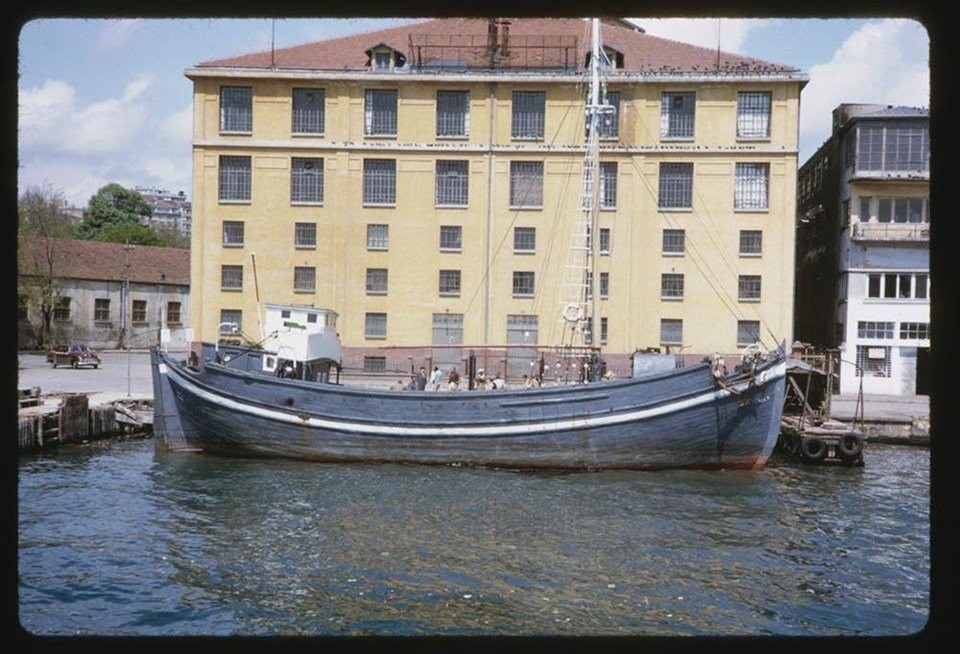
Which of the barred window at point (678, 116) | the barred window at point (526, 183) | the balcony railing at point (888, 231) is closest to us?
the balcony railing at point (888, 231)

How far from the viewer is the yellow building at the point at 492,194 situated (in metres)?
37.8

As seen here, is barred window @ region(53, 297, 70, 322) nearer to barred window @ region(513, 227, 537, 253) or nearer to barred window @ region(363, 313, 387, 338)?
barred window @ region(363, 313, 387, 338)

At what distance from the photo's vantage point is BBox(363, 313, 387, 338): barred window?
38.3 metres

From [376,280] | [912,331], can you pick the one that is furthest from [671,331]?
[376,280]

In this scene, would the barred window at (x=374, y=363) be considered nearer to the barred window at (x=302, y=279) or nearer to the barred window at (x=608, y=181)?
the barred window at (x=302, y=279)

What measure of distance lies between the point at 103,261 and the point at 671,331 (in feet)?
120

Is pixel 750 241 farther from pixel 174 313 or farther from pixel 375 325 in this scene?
pixel 174 313

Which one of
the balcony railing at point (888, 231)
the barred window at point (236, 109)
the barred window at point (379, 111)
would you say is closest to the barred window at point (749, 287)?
the balcony railing at point (888, 231)

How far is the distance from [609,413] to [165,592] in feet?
45.0

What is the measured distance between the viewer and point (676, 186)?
38.3 metres

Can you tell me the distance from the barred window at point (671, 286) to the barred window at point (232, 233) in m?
18.0

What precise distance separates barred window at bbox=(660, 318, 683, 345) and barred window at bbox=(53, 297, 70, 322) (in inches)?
1364

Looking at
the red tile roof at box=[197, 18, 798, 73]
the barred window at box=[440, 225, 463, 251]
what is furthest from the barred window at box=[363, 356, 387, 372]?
the red tile roof at box=[197, 18, 798, 73]
